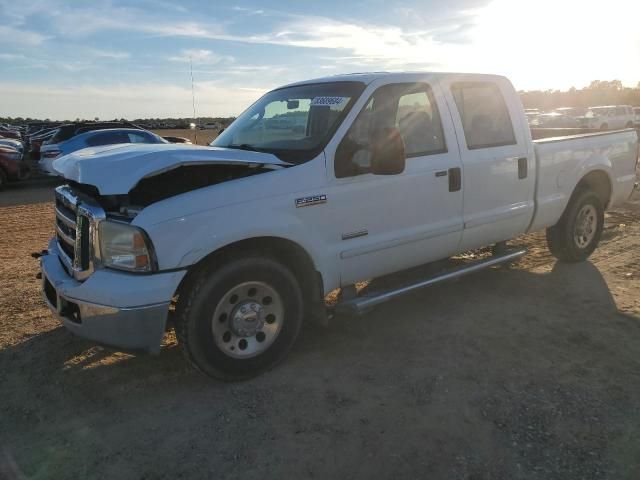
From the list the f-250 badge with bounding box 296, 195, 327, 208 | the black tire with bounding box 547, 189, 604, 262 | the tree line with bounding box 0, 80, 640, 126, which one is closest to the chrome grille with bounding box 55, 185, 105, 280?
the f-250 badge with bounding box 296, 195, 327, 208

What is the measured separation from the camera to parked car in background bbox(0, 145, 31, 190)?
14.2m

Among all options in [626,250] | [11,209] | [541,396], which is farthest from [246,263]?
[11,209]

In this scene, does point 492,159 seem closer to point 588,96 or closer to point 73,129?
point 73,129

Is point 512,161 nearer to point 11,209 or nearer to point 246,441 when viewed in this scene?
point 246,441

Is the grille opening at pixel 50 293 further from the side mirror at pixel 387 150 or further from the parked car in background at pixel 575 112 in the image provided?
the parked car in background at pixel 575 112

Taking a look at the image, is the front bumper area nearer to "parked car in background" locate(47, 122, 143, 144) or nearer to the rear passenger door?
the rear passenger door

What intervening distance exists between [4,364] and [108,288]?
152 centimetres

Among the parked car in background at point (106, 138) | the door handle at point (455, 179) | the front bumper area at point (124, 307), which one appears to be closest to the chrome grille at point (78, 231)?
the front bumper area at point (124, 307)

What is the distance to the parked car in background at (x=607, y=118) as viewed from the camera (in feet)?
107

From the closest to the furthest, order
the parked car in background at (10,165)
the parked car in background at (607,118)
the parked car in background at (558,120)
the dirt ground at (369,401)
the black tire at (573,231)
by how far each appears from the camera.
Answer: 1. the dirt ground at (369,401)
2. the black tire at (573,231)
3. the parked car in background at (10,165)
4. the parked car in background at (558,120)
5. the parked car in background at (607,118)

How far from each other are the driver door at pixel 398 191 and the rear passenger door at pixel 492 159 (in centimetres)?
16

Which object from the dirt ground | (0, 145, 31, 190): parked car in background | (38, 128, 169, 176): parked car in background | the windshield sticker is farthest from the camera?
(0, 145, 31, 190): parked car in background

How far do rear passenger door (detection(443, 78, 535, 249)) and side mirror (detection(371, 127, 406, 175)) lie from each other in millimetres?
1123

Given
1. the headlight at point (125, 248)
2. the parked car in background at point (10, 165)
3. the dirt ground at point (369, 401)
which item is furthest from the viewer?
the parked car in background at point (10, 165)
